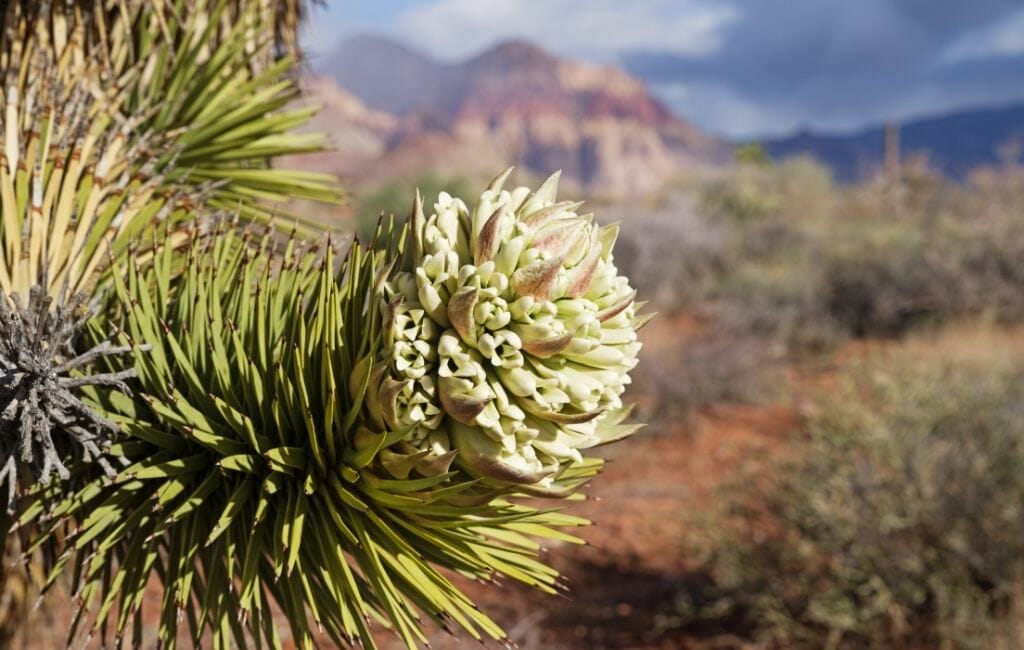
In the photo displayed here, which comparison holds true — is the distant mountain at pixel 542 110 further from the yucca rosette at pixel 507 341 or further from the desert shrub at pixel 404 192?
the yucca rosette at pixel 507 341

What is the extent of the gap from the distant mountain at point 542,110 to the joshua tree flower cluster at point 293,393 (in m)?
116

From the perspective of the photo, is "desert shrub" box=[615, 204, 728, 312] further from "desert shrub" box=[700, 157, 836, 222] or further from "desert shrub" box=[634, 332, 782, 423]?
"desert shrub" box=[700, 157, 836, 222]

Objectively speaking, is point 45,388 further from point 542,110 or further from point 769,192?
point 542,110

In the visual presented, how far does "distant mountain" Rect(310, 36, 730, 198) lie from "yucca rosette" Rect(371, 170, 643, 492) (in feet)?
381

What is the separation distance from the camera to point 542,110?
140 metres

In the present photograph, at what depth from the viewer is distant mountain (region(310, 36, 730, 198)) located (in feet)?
423

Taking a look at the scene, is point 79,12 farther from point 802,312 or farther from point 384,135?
point 384,135

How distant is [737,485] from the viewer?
19.1ft

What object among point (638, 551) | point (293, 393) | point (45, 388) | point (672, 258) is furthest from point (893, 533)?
point (672, 258)

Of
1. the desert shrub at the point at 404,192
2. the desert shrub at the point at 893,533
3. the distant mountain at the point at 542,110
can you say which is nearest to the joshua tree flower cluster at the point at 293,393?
the desert shrub at the point at 893,533

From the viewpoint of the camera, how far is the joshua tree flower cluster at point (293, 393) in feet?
4.46

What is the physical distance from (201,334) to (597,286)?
2.34 ft

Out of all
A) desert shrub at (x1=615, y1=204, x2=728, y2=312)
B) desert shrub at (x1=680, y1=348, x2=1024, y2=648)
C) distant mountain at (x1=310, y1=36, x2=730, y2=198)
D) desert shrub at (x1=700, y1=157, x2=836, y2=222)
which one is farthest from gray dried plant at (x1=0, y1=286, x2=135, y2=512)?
distant mountain at (x1=310, y1=36, x2=730, y2=198)

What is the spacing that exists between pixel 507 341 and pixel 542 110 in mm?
141839
